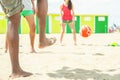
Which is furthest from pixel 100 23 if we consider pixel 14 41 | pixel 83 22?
pixel 14 41

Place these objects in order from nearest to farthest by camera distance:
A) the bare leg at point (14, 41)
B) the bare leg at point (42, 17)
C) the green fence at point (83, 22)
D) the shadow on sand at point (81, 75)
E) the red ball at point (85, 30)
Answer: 1. the bare leg at point (14, 41)
2. the shadow on sand at point (81, 75)
3. the bare leg at point (42, 17)
4. the red ball at point (85, 30)
5. the green fence at point (83, 22)

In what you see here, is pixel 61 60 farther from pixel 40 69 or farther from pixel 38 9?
pixel 38 9

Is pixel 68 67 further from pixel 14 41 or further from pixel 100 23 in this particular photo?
pixel 100 23

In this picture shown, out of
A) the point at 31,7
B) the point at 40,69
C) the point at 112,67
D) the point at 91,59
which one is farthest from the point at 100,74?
the point at 31,7

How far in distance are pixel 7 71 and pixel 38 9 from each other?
0.94m

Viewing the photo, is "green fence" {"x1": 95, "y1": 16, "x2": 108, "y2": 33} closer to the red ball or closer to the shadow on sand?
the red ball

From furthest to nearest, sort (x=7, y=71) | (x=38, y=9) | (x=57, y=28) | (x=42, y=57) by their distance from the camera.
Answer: (x=57, y=28) < (x=42, y=57) < (x=7, y=71) < (x=38, y=9)

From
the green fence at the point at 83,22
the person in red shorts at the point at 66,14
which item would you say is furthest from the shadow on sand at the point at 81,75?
the green fence at the point at 83,22

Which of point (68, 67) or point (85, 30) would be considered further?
point (85, 30)

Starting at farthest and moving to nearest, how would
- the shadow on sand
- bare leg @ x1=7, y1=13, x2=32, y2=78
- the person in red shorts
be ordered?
1. the person in red shorts
2. the shadow on sand
3. bare leg @ x1=7, y1=13, x2=32, y2=78

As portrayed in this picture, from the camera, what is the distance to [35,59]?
5.25 m

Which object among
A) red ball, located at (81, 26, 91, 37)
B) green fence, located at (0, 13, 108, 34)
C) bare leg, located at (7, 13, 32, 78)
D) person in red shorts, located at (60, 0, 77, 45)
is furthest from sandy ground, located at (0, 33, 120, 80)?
green fence, located at (0, 13, 108, 34)

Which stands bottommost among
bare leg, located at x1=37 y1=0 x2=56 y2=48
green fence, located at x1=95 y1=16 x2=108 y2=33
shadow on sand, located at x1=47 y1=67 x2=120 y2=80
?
shadow on sand, located at x1=47 y1=67 x2=120 y2=80

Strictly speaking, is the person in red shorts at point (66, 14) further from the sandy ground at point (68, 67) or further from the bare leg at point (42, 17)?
the bare leg at point (42, 17)
